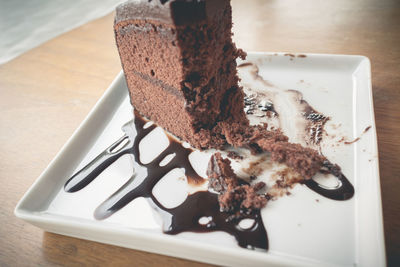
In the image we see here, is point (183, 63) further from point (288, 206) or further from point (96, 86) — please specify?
point (96, 86)

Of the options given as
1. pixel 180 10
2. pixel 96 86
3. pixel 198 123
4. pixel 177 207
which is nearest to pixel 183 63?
pixel 180 10

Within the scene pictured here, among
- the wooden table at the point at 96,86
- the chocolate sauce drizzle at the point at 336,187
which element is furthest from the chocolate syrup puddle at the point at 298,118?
the wooden table at the point at 96,86

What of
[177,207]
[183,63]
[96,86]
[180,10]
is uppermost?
[180,10]

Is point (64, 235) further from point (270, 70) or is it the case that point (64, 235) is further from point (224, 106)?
point (270, 70)

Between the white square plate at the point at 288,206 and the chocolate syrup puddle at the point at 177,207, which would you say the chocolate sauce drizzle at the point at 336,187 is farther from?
the chocolate syrup puddle at the point at 177,207

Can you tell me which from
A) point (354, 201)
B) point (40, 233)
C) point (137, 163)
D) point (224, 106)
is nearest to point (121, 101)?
point (137, 163)
